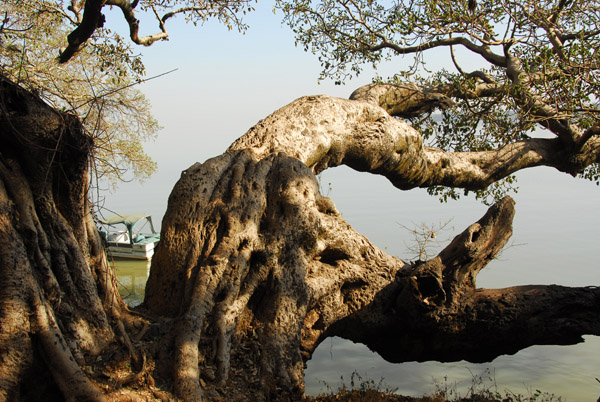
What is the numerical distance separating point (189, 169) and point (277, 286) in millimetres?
1669

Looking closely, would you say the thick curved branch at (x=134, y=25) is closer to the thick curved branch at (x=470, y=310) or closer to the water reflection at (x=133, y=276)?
the thick curved branch at (x=470, y=310)

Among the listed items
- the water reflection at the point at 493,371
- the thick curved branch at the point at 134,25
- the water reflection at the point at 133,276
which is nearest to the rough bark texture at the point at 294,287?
the thick curved branch at the point at 134,25

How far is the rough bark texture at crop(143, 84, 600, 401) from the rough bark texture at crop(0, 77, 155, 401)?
68 cm

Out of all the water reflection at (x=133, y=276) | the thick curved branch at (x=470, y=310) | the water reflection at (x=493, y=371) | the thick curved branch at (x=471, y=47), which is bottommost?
the water reflection at (x=493, y=371)

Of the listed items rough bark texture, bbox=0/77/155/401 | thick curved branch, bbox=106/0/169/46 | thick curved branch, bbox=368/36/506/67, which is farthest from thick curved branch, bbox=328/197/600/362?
thick curved branch, bbox=106/0/169/46

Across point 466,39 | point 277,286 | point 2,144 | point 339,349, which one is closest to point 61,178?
point 2,144

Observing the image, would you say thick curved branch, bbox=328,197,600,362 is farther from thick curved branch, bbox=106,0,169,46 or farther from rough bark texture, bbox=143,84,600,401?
thick curved branch, bbox=106,0,169,46

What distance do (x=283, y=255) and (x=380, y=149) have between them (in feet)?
9.78

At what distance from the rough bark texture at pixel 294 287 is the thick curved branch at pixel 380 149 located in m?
0.04

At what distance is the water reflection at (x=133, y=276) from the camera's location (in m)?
20.5

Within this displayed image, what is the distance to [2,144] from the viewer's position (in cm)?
439

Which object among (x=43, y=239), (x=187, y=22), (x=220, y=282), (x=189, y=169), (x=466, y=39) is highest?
(x=187, y=22)

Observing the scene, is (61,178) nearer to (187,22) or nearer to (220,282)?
(220,282)

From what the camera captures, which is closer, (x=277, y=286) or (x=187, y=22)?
(x=277, y=286)
